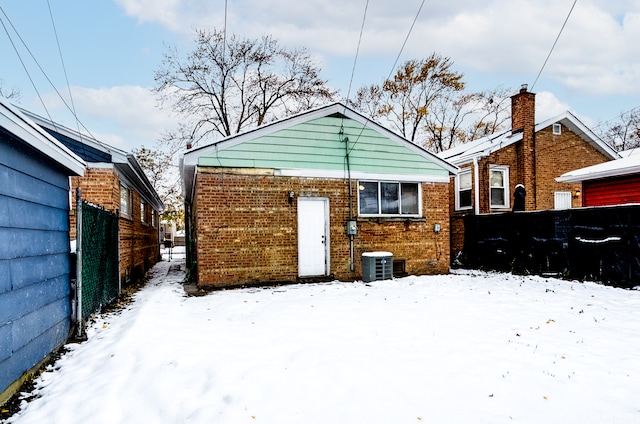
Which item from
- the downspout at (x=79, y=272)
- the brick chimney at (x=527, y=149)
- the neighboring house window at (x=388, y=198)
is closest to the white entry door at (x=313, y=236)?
the neighboring house window at (x=388, y=198)

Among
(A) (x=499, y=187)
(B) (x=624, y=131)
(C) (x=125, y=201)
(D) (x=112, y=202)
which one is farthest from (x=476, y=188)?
(B) (x=624, y=131)

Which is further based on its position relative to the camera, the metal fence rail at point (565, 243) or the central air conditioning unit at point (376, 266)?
the central air conditioning unit at point (376, 266)

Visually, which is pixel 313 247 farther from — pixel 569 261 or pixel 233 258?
pixel 569 261

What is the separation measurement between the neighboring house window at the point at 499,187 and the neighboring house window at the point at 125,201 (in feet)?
43.6

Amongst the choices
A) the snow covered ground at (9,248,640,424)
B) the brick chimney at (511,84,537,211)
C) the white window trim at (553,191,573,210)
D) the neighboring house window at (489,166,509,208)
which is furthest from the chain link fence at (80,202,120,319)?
the white window trim at (553,191,573,210)

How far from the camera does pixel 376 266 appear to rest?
32.8ft

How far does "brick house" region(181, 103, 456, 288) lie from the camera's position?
9.22m

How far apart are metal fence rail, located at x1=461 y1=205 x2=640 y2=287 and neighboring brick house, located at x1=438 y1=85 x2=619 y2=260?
1.91m

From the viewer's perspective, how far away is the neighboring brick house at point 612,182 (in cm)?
1145

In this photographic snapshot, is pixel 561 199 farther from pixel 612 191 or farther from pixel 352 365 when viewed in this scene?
pixel 352 365

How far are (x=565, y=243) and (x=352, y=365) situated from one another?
8843 mm

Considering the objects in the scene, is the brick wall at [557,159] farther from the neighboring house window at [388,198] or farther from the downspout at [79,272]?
the downspout at [79,272]

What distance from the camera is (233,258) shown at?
9297 millimetres

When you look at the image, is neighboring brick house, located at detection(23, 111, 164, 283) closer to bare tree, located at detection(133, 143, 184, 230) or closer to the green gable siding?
the green gable siding
